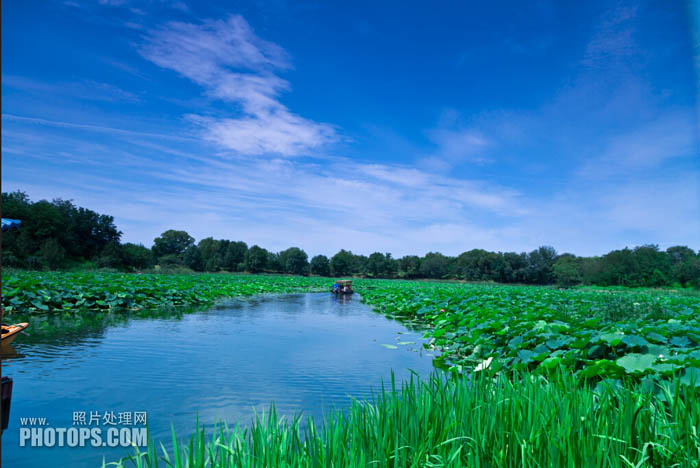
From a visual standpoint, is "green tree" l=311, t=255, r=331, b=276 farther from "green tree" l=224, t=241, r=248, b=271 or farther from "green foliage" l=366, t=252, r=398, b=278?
"green tree" l=224, t=241, r=248, b=271

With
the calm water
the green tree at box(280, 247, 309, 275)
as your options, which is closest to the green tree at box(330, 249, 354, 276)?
the green tree at box(280, 247, 309, 275)

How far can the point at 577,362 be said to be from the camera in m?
5.11

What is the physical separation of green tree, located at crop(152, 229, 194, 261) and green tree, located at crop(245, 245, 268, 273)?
504 inches

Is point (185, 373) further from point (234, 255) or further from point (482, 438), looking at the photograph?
point (234, 255)

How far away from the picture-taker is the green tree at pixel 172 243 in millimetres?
77188

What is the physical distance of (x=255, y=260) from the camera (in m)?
74.1

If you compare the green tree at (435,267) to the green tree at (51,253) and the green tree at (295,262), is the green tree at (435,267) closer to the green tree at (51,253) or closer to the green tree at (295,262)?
the green tree at (295,262)

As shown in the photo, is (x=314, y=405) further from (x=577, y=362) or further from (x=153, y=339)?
(x=153, y=339)

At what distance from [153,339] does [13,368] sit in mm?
2780

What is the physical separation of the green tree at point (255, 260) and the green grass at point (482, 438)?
7329 cm

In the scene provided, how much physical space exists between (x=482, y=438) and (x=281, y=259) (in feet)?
268

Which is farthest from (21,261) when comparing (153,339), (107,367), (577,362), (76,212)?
(577,362)

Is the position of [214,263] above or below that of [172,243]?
below

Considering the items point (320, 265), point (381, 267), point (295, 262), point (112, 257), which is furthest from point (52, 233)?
point (381, 267)
